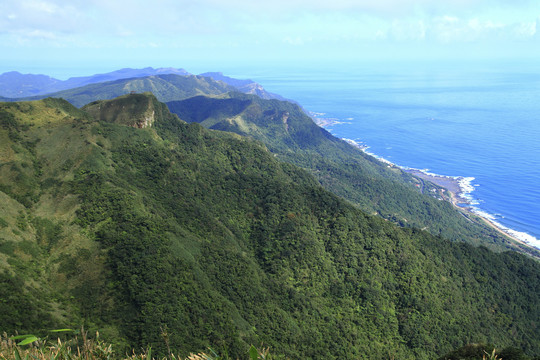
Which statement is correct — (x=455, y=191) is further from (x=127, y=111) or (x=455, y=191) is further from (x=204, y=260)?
(x=127, y=111)

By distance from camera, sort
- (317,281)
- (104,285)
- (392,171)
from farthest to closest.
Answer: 1. (392,171)
2. (317,281)
3. (104,285)

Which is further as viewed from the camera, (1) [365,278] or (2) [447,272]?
(2) [447,272]

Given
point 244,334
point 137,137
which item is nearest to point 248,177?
point 137,137

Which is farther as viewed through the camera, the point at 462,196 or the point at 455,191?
the point at 455,191

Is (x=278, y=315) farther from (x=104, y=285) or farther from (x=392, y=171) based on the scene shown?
(x=392, y=171)

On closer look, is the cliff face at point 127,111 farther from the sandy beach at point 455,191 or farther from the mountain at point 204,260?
the sandy beach at point 455,191

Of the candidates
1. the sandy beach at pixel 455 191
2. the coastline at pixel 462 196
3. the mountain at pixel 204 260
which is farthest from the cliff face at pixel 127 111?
the sandy beach at pixel 455 191

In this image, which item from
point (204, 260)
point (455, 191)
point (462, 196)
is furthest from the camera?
point (455, 191)

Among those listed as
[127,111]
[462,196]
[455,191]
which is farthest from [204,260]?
[455,191]
